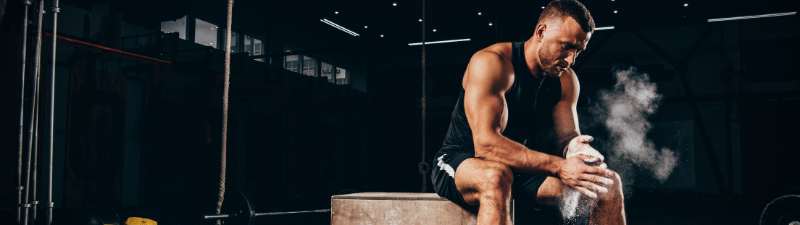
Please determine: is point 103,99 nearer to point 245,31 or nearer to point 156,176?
point 156,176

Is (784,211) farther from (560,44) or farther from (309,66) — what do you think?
(309,66)

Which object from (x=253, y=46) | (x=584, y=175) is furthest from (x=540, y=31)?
(x=253, y=46)

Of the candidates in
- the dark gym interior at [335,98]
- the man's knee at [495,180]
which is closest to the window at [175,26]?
the dark gym interior at [335,98]

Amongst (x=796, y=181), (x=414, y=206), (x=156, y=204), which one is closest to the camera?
(x=414, y=206)

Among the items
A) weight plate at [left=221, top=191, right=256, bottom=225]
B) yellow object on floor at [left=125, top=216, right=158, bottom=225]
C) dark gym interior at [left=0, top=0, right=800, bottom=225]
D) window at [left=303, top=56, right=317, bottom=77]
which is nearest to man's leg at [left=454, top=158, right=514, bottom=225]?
weight plate at [left=221, top=191, right=256, bottom=225]

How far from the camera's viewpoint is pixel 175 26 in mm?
7828

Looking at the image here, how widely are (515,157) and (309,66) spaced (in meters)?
10.3

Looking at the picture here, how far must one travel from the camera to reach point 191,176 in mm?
7836

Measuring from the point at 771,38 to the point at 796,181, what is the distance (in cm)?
286

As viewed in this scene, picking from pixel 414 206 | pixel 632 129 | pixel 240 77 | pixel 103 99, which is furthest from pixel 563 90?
pixel 632 129

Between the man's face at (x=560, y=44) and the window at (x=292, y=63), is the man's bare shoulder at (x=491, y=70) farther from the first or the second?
the window at (x=292, y=63)

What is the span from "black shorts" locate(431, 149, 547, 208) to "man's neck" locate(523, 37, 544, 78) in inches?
14.9

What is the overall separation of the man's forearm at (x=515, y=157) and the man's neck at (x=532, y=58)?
1.21ft

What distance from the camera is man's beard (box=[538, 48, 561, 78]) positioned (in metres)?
1.85
